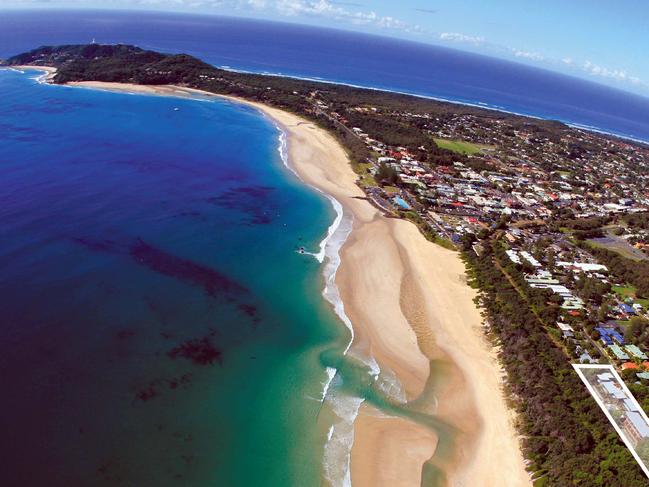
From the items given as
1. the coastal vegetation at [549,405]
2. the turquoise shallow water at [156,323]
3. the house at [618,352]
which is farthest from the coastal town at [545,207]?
the turquoise shallow water at [156,323]

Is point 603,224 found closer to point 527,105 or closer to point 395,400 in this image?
point 395,400

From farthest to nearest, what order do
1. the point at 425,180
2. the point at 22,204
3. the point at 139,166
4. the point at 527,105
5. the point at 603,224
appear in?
the point at 527,105 → the point at 425,180 → the point at 603,224 → the point at 139,166 → the point at 22,204

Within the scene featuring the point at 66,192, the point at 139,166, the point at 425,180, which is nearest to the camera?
the point at 66,192

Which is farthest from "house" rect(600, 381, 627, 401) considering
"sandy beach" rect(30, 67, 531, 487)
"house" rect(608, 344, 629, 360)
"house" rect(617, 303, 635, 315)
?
"house" rect(617, 303, 635, 315)

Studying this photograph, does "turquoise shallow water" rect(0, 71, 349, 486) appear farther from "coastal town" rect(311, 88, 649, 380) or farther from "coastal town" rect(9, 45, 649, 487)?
"coastal town" rect(311, 88, 649, 380)

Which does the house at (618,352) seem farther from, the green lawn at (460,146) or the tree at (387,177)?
the green lawn at (460,146)

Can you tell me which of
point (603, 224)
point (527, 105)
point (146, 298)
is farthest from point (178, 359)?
point (527, 105)
